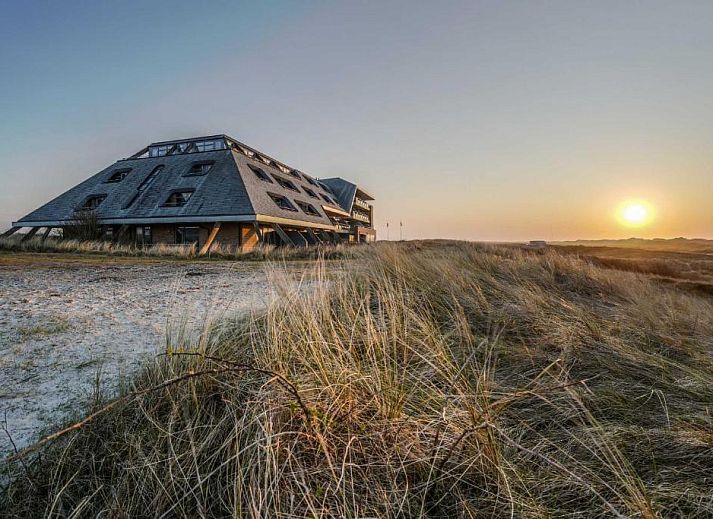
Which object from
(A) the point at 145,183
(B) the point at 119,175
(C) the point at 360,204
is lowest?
(A) the point at 145,183

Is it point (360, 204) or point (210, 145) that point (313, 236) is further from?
point (360, 204)

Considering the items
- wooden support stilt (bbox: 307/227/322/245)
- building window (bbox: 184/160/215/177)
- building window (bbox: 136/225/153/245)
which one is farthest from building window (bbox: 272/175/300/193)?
building window (bbox: 136/225/153/245)

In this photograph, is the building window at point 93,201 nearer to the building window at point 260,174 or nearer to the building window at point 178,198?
the building window at point 178,198

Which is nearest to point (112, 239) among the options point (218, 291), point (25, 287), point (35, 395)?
point (25, 287)

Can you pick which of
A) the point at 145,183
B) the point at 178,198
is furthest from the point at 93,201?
the point at 178,198

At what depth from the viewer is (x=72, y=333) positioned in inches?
117

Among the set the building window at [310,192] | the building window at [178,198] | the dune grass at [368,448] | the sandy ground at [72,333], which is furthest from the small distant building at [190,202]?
the dune grass at [368,448]

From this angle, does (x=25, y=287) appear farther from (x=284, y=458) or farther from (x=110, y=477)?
(x=284, y=458)

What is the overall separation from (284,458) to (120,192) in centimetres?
2437

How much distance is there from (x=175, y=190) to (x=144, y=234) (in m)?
3.23

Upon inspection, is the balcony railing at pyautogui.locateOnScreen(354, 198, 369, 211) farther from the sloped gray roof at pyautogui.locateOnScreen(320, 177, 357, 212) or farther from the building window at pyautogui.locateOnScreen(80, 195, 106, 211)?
the building window at pyautogui.locateOnScreen(80, 195, 106, 211)

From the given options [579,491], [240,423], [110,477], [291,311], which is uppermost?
[291,311]

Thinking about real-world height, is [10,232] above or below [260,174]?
below

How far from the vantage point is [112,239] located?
17391 millimetres
